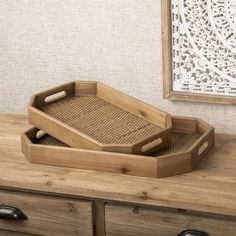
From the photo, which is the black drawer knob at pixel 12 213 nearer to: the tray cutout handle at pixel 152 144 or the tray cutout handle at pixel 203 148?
the tray cutout handle at pixel 152 144

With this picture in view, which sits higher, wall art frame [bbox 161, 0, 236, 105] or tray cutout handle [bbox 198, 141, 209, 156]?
wall art frame [bbox 161, 0, 236, 105]

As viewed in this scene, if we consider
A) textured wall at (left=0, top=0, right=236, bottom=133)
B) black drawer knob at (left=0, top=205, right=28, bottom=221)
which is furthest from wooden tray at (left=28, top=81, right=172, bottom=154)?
black drawer knob at (left=0, top=205, right=28, bottom=221)

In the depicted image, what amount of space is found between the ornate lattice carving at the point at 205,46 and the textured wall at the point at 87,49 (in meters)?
0.07

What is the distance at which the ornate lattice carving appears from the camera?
6.70ft

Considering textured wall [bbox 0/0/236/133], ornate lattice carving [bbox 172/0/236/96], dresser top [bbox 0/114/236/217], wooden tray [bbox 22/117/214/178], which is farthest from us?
textured wall [bbox 0/0/236/133]

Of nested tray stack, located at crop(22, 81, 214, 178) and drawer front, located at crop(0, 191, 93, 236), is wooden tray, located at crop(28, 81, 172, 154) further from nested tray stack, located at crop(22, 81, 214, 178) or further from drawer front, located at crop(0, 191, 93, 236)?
drawer front, located at crop(0, 191, 93, 236)

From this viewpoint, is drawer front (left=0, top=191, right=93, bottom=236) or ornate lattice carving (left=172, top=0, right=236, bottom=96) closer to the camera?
drawer front (left=0, top=191, right=93, bottom=236)

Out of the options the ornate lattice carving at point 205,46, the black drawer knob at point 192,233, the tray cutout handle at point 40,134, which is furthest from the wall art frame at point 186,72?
the black drawer knob at point 192,233

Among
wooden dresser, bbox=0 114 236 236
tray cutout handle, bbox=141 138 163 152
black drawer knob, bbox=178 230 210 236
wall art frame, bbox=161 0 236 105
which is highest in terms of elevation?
wall art frame, bbox=161 0 236 105

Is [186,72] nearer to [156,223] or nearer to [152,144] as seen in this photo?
[152,144]

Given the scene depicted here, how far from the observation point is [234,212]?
163 cm

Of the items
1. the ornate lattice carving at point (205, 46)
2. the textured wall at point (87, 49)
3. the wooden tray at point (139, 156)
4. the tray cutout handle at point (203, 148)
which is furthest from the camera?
the textured wall at point (87, 49)

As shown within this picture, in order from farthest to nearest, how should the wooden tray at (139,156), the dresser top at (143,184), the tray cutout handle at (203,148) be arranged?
the tray cutout handle at (203,148) < the wooden tray at (139,156) < the dresser top at (143,184)

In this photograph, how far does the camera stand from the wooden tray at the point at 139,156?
1.82 meters
